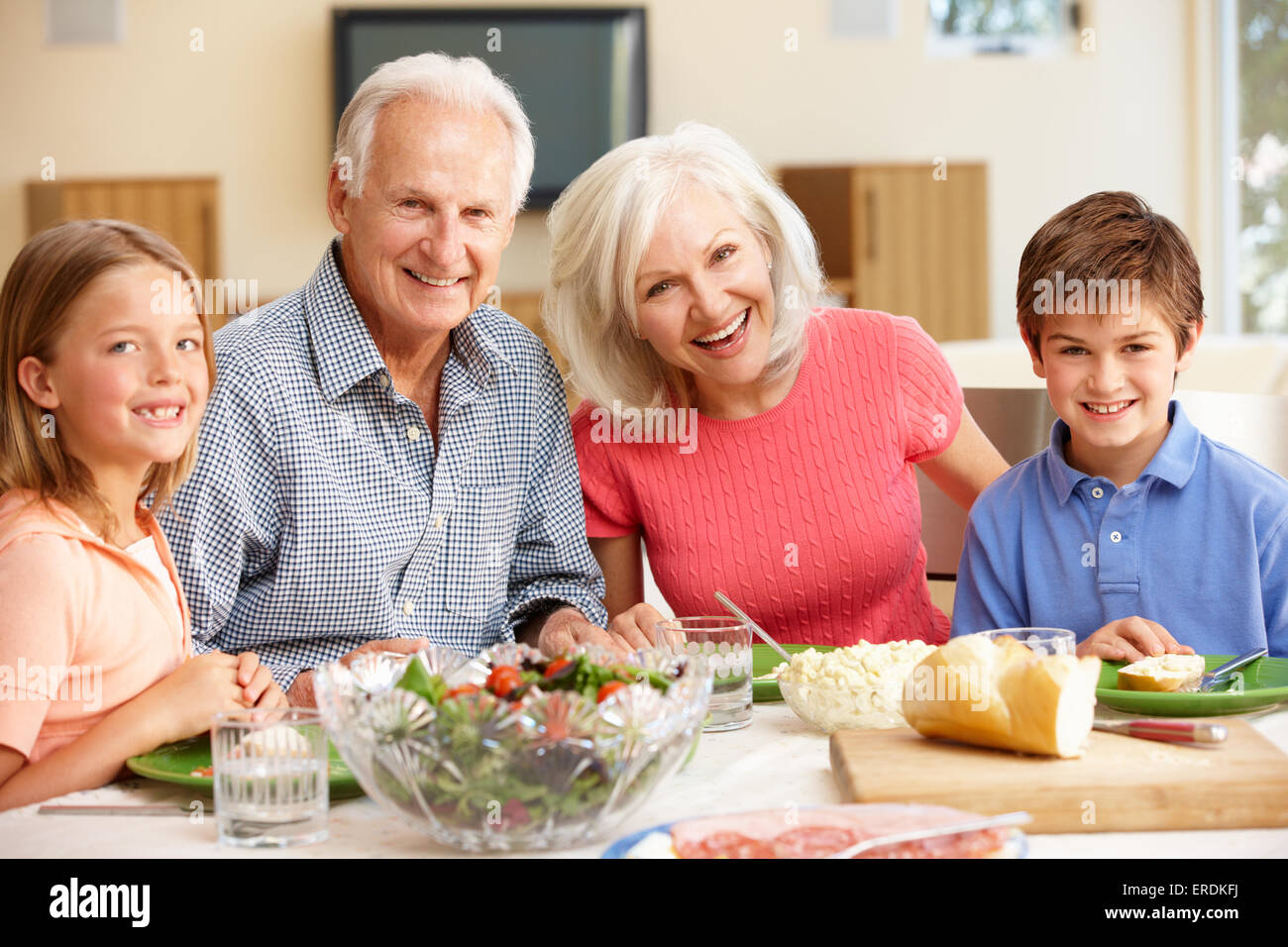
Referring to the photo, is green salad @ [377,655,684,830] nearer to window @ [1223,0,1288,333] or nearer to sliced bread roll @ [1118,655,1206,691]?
sliced bread roll @ [1118,655,1206,691]

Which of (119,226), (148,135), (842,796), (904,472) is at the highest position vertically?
(148,135)

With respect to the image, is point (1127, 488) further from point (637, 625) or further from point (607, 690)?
point (607, 690)

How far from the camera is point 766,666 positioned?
1.48 metres

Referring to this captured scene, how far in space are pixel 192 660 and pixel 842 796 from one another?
60cm

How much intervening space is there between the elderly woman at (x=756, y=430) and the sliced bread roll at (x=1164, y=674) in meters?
0.70

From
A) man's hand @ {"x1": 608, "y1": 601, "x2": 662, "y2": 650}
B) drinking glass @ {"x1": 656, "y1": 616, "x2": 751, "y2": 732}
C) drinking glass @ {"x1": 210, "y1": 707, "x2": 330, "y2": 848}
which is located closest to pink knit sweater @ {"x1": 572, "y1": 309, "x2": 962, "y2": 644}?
man's hand @ {"x1": 608, "y1": 601, "x2": 662, "y2": 650}

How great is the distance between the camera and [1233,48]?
6996mm

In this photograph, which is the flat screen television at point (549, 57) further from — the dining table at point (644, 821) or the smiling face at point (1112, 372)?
the dining table at point (644, 821)

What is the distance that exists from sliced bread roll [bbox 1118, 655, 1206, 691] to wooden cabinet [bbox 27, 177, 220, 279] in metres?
6.03

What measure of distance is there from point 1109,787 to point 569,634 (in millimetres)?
846
